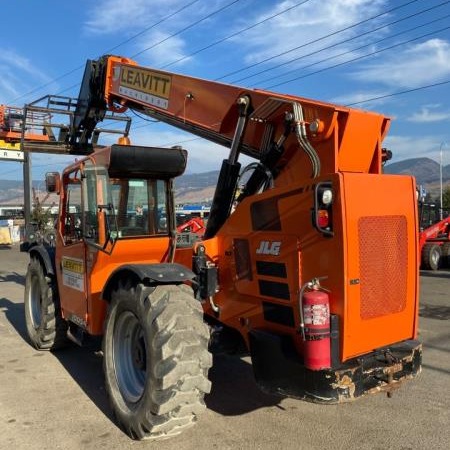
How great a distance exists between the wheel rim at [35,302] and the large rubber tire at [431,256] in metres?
12.0

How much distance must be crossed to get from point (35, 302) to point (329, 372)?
5.12m

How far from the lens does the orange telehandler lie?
3.71 metres

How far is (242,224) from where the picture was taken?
14.7 ft

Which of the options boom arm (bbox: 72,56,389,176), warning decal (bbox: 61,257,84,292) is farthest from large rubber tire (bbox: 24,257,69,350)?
boom arm (bbox: 72,56,389,176)

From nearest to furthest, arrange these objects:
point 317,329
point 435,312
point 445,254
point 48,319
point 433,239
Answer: point 317,329 < point 48,319 < point 435,312 < point 445,254 < point 433,239

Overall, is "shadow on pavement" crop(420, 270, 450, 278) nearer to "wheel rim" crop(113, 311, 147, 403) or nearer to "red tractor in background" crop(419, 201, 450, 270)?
"red tractor in background" crop(419, 201, 450, 270)

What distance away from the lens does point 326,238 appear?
3715 mm

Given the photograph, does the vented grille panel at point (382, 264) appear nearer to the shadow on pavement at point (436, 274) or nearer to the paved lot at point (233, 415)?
the paved lot at point (233, 415)

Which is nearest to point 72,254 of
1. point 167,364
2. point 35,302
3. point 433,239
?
point 35,302

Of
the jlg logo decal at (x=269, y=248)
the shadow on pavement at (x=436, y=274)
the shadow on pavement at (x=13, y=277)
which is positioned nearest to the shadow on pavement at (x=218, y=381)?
the jlg logo decal at (x=269, y=248)

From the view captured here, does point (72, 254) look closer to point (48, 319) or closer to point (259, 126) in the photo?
point (48, 319)

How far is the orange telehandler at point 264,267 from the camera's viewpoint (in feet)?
12.2

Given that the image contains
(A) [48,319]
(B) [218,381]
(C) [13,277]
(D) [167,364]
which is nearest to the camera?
(D) [167,364]

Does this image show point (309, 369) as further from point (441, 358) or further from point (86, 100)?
point (86, 100)
